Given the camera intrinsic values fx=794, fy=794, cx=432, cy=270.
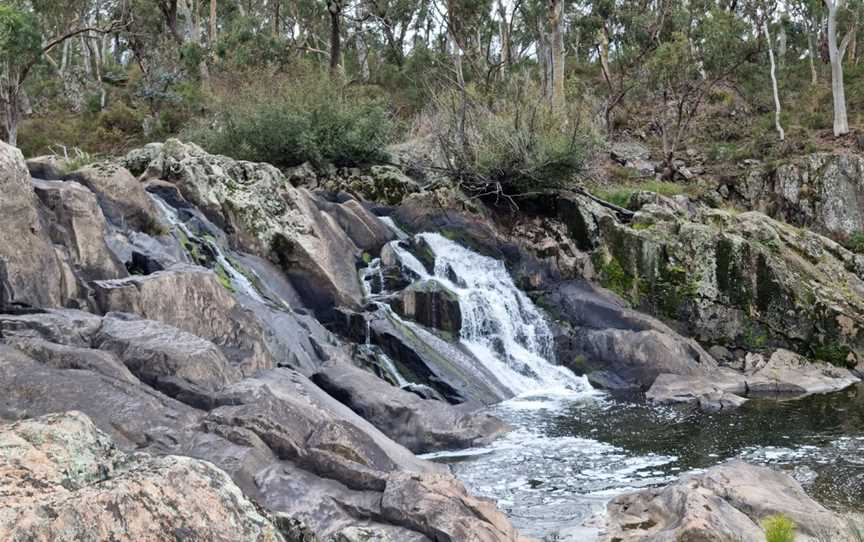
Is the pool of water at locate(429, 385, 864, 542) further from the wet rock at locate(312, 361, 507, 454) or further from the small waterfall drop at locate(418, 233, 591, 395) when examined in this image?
the small waterfall drop at locate(418, 233, 591, 395)

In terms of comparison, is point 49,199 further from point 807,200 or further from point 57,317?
point 807,200

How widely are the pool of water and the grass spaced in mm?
9464

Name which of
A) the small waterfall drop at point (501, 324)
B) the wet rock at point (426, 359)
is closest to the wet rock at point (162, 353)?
the wet rock at point (426, 359)

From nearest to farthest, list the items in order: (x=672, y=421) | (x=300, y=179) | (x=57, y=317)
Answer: (x=57, y=317) → (x=672, y=421) → (x=300, y=179)

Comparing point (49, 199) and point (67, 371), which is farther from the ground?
point (49, 199)

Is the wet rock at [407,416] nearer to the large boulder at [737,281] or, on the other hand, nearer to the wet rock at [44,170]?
the wet rock at [44,170]

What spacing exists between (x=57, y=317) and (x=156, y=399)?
2252 mm

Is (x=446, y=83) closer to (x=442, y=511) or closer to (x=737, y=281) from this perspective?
(x=737, y=281)

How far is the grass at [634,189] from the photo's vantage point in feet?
77.3

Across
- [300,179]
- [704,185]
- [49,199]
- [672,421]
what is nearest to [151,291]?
[49,199]

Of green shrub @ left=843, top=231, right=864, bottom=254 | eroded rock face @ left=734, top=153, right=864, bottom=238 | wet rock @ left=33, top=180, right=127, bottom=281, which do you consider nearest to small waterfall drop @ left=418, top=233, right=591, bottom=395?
wet rock @ left=33, top=180, right=127, bottom=281

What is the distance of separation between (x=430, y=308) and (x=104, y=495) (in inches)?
531

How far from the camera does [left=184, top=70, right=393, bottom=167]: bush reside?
22422 millimetres

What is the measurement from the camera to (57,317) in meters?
9.30
